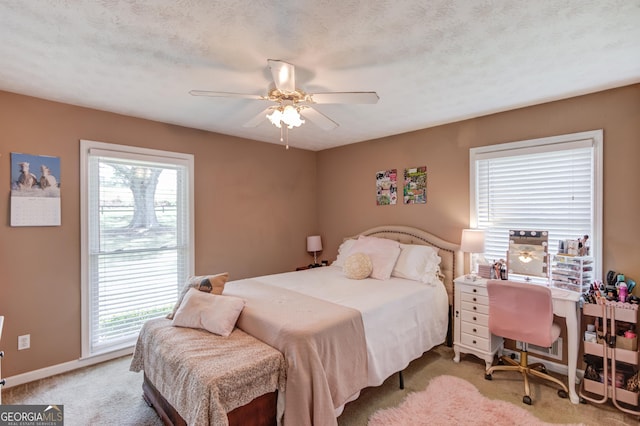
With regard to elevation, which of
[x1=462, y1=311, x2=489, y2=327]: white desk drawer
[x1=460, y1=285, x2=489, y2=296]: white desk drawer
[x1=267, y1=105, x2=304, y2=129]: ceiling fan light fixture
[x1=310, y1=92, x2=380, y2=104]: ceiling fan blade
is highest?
[x1=310, y1=92, x2=380, y2=104]: ceiling fan blade

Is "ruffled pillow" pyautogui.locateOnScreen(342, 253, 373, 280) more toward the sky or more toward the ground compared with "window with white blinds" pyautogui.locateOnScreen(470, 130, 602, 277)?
more toward the ground

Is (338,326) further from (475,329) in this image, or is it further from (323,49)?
(323,49)

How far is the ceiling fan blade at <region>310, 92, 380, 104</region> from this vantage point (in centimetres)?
196

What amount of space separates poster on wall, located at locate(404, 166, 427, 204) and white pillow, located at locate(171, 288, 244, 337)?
8.29 feet

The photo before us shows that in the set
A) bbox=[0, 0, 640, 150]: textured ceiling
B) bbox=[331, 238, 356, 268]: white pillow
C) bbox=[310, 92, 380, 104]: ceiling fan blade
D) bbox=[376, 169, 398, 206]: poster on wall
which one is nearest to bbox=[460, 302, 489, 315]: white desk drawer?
bbox=[331, 238, 356, 268]: white pillow

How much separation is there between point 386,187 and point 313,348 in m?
2.74

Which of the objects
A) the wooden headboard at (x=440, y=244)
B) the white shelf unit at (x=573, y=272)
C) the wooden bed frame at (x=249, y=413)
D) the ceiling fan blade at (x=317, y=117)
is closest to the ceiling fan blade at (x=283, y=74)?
the ceiling fan blade at (x=317, y=117)

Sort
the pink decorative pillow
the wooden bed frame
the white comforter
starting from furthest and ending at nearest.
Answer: the pink decorative pillow
the white comforter
the wooden bed frame

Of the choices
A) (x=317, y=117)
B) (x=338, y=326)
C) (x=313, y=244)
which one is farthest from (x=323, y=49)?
(x=313, y=244)

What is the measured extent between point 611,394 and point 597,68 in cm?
239

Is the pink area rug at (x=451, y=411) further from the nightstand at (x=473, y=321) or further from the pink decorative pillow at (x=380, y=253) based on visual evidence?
the pink decorative pillow at (x=380, y=253)

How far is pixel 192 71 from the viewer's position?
2.19m

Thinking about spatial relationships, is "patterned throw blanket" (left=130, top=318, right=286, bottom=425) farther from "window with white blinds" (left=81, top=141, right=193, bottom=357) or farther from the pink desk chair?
the pink desk chair

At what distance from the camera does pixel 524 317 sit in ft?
7.96
